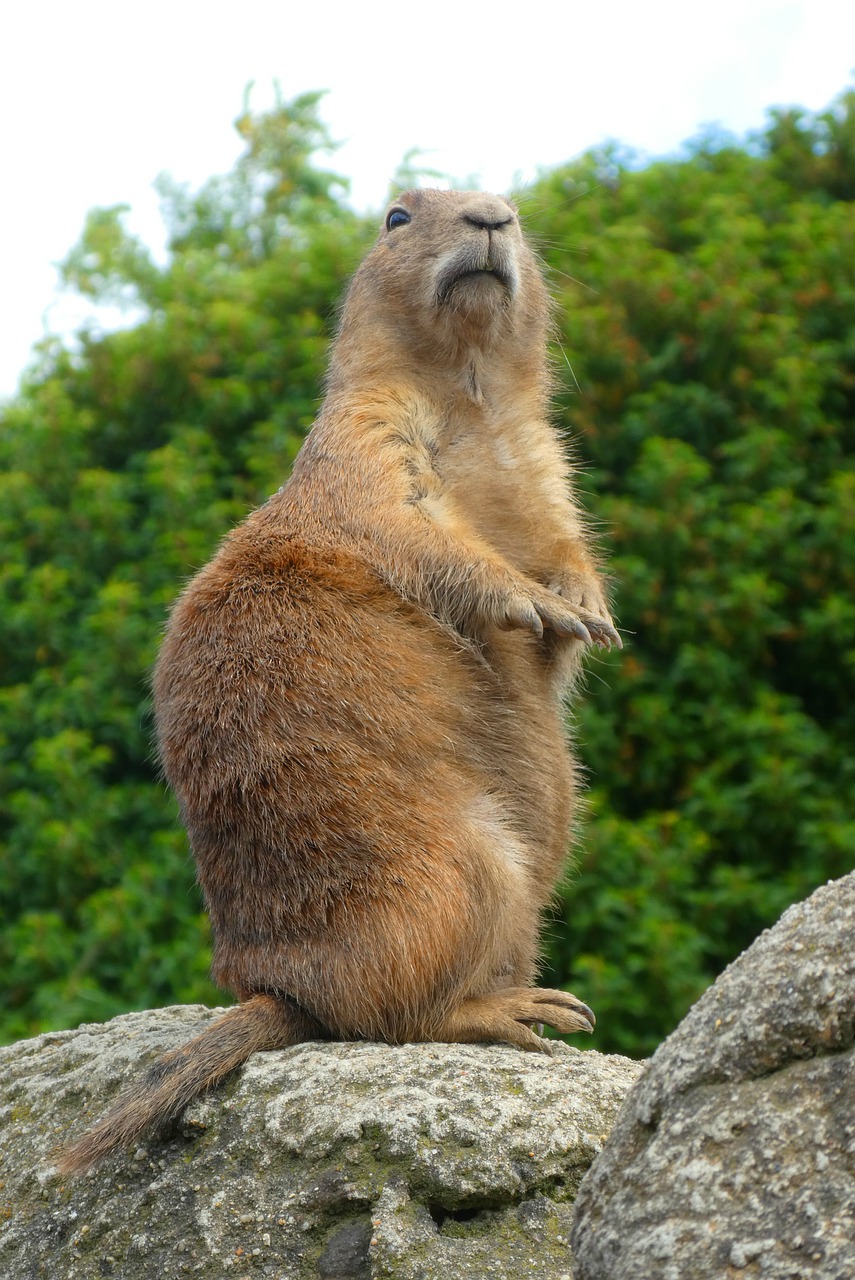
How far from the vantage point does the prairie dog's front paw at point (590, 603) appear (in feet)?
14.2

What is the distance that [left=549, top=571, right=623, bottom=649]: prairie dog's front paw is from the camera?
14.2 ft

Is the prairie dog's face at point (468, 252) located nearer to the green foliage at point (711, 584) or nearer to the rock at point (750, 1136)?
the rock at point (750, 1136)

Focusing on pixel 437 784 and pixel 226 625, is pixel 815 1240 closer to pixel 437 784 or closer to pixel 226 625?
pixel 437 784

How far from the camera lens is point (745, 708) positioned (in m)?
8.28

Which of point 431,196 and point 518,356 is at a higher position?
point 431,196

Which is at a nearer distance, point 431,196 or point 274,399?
point 431,196

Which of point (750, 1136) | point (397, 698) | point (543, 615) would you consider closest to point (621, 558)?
point (543, 615)

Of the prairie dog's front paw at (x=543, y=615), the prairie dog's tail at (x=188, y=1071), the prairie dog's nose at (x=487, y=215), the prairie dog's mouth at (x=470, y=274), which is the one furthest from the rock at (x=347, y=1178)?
the prairie dog's nose at (x=487, y=215)

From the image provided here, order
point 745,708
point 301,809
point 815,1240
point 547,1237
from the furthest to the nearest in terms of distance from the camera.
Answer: point 745,708
point 301,809
point 547,1237
point 815,1240

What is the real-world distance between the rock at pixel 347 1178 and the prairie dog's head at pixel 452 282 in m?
2.28

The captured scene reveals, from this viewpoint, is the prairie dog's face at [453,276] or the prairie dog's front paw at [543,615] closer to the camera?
the prairie dog's front paw at [543,615]

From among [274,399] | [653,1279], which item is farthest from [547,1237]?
[274,399]

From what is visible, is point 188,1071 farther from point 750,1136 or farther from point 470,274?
point 470,274

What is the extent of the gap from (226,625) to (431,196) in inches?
76.2
